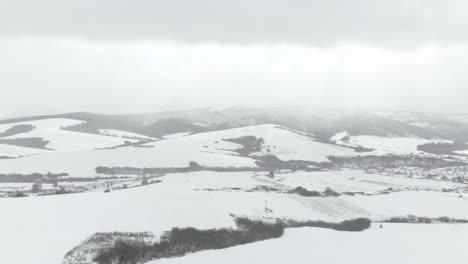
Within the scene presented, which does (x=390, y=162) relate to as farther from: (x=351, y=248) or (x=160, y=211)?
(x=160, y=211)

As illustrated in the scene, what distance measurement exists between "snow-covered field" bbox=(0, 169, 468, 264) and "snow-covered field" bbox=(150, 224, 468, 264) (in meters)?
1.24

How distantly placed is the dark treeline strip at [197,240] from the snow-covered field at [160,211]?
75.5 inches

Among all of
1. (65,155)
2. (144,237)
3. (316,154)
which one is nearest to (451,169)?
(316,154)

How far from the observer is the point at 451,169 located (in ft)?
548

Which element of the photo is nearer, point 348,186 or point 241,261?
point 241,261

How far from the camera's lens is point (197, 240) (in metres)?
62.3

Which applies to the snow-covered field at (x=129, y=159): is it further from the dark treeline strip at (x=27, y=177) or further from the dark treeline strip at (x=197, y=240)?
the dark treeline strip at (x=197, y=240)

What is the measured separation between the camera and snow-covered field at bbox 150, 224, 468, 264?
182 feet

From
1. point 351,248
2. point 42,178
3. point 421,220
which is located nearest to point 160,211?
point 351,248

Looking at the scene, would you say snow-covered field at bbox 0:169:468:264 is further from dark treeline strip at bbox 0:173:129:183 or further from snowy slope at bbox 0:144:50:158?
snowy slope at bbox 0:144:50:158

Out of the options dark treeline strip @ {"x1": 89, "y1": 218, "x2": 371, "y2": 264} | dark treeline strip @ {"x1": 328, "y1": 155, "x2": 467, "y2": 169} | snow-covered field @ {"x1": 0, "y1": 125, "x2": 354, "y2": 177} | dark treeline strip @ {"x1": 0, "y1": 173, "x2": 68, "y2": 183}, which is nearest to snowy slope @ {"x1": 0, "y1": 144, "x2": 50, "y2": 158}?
snow-covered field @ {"x1": 0, "y1": 125, "x2": 354, "y2": 177}

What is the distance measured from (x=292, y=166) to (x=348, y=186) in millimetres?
52028

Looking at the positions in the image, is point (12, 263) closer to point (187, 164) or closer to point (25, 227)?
Result: point (25, 227)

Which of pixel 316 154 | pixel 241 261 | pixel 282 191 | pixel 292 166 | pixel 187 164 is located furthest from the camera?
pixel 316 154
